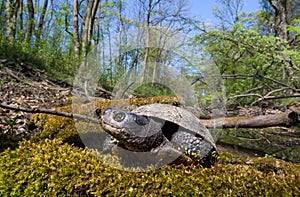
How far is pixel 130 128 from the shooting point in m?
1.36

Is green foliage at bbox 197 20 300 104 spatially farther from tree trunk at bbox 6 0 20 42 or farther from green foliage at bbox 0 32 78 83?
tree trunk at bbox 6 0 20 42

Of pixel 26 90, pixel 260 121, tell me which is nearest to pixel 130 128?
pixel 260 121

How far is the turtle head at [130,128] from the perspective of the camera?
53.6 inches

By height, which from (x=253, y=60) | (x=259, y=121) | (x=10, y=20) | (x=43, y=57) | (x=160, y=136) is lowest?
(x=259, y=121)

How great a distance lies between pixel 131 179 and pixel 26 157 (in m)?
0.67

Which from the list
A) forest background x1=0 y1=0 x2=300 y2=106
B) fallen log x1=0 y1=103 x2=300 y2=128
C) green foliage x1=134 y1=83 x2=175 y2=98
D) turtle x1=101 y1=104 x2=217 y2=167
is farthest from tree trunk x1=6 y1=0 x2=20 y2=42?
turtle x1=101 y1=104 x2=217 y2=167

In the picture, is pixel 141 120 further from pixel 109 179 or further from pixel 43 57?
pixel 43 57

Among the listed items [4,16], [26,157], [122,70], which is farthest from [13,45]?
[26,157]

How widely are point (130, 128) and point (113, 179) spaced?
28 centimetres

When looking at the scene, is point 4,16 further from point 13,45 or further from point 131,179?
point 131,179

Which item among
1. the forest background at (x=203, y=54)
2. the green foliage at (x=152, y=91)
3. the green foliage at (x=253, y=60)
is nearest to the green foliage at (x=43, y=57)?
the forest background at (x=203, y=54)

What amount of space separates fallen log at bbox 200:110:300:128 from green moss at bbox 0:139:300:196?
64.0 inches

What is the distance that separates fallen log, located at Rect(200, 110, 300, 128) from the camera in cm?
340

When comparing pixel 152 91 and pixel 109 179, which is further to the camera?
pixel 152 91
